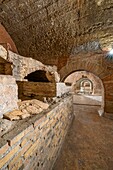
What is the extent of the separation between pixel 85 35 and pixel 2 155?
177 inches

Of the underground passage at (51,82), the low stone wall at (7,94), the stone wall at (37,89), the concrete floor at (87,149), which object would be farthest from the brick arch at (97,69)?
the low stone wall at (7,94)

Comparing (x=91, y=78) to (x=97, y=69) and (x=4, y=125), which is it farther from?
(x=4, y=125)

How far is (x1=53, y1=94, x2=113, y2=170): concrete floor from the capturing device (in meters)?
1.87

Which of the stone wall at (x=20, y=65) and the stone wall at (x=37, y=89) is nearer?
the stone wall at (x=20, y=65)

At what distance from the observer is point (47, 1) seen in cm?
299

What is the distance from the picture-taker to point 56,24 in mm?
3795

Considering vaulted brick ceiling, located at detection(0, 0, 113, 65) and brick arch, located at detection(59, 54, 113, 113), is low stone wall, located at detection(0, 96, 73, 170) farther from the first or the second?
brick arch, located at detection(59, 54, 113, 113)

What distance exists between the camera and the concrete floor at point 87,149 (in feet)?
6.15

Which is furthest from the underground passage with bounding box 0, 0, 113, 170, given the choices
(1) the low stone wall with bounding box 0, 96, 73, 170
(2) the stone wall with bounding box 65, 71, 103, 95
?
(2) the stone wall with bounding box 65, 71, 103, 95

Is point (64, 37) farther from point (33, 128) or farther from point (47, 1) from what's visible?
point (33, 128)

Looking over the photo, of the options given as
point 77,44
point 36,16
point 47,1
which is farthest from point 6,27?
point 77,44

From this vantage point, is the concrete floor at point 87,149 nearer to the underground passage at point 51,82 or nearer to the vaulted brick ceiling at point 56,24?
the underground passage at point 51,82

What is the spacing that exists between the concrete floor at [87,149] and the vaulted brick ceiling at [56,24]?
3.40m

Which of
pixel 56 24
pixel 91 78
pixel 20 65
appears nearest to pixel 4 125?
pixel 20 65
